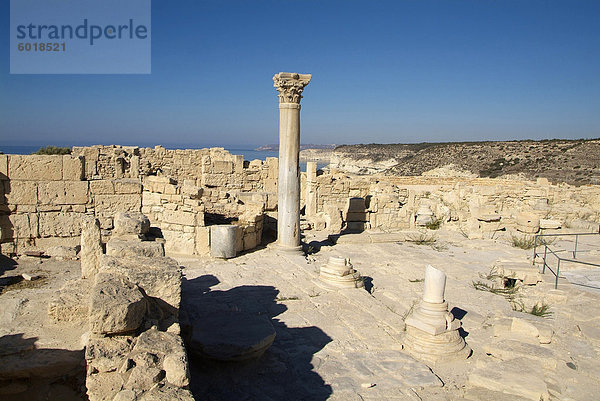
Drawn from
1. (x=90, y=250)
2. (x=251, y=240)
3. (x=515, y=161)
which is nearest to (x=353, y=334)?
(x=90, y=250)

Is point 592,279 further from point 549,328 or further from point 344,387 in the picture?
point 344,387

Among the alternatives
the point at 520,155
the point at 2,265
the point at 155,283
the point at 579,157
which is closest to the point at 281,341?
the point at 155,283

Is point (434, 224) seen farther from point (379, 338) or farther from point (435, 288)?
point (379, 338)

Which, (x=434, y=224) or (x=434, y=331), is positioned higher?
(x=434, y=331)

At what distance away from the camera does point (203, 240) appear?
985 centimetres

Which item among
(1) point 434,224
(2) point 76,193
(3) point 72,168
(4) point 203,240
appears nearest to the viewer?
(3) point 72,168

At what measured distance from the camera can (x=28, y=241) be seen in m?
9.04

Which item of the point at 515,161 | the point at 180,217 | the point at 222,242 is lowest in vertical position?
the point at 222,242

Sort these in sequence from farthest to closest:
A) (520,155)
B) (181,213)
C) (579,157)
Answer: (520,155) → (579,157) → (181,213)

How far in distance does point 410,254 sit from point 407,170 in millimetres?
41668

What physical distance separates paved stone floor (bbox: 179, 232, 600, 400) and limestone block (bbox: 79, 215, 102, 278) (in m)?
1.42

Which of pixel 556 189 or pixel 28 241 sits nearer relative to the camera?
pixel 28 241

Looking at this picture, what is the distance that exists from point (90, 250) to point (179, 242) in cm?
370

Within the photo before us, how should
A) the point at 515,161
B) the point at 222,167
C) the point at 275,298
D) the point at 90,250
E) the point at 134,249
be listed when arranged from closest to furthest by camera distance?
the point at 134,249 → the point at 90,250 → the point at 275,298 → the point at 222,167 → the point at 515,161
